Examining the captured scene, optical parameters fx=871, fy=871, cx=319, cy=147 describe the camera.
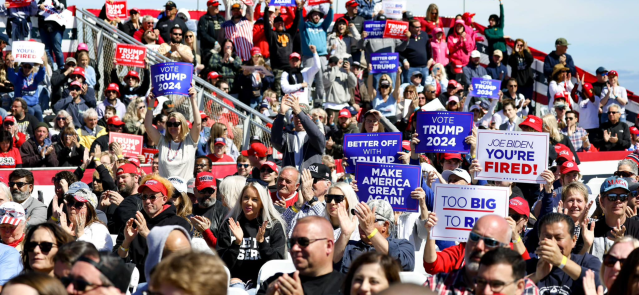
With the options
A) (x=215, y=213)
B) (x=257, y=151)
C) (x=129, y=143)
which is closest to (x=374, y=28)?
(x=129, y=143)

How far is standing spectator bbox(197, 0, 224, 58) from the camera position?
19000 mm

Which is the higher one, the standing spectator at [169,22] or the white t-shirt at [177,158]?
the standing spectator at [169,22]

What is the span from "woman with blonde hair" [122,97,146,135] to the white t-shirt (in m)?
2.86

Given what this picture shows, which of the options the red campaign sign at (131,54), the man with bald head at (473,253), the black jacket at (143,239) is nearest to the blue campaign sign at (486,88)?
the red campaign sign at (131,54)

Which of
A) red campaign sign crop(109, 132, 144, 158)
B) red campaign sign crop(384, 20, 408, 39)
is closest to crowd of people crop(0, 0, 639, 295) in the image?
red campaign sign crop(109, 132, 144, 158)

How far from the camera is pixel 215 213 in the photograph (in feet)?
29.2

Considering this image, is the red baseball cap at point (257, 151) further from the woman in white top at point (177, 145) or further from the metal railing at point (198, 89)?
the metal railing at point (198, 89)

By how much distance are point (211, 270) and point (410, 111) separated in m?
11.6

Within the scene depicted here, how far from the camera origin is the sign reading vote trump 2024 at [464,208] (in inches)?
311

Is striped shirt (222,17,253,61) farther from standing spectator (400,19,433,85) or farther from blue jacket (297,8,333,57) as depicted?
standing spectator (400,19,433,85)

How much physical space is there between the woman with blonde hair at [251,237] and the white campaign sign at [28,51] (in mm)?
9322

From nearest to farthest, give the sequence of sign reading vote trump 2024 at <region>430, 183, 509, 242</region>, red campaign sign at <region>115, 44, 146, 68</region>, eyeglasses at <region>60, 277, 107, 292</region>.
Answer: eyeglasses at <region>60, 277, 107, 292</region> → sign reading vote trump 2024 at <region>430, 183, 509, 242</region> → red campaign sign at <region>115, 44, 146, 68</region>

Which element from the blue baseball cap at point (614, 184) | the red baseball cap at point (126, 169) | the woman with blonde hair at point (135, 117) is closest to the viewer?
the blue baseball cap at point (614, 184)

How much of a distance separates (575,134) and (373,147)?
22.8ft
